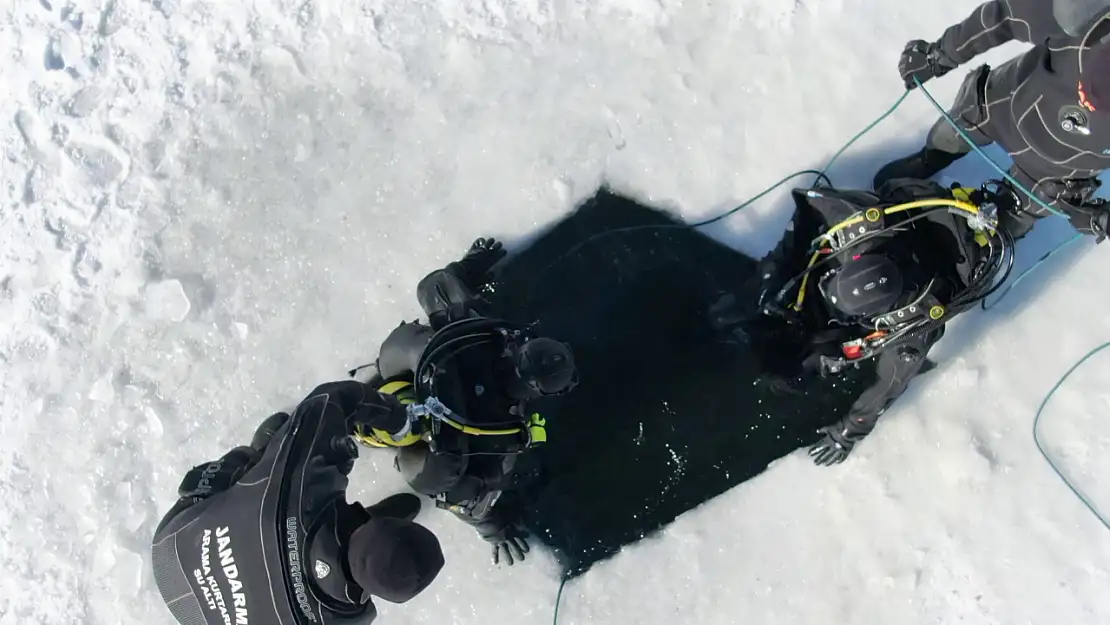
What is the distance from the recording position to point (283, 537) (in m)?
1.90

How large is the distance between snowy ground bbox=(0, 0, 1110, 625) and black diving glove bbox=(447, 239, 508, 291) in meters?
0.15

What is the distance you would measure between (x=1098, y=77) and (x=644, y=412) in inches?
78.7

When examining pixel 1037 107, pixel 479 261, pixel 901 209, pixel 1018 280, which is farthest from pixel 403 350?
pixel 1018 280

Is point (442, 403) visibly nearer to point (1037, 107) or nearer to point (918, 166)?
point (1037, 107)

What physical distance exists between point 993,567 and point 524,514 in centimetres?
212

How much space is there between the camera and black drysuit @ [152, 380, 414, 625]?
1.91 m

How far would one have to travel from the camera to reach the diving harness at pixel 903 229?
2379 mm

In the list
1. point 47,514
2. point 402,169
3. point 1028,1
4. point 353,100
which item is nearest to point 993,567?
point 1028,1

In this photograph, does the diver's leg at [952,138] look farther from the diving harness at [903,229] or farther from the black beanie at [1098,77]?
the black beanie at [1098,77]

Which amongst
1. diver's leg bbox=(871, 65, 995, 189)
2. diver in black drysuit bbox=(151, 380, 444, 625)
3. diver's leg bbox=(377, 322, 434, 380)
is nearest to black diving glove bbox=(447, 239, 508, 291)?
diver's leg bbox=(377, 322, 434, 380)

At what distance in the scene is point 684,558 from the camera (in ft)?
10.6

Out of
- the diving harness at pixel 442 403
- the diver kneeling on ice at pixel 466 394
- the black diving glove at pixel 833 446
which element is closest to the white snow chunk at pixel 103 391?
the diver kneeling on ice at pixel 466 394

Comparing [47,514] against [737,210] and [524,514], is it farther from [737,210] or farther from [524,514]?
[737,210]

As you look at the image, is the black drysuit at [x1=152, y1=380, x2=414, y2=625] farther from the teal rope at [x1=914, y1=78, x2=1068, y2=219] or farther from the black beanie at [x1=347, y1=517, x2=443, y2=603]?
the teal rope at [x1=914, y1=78, x2=1068, y2=219]
